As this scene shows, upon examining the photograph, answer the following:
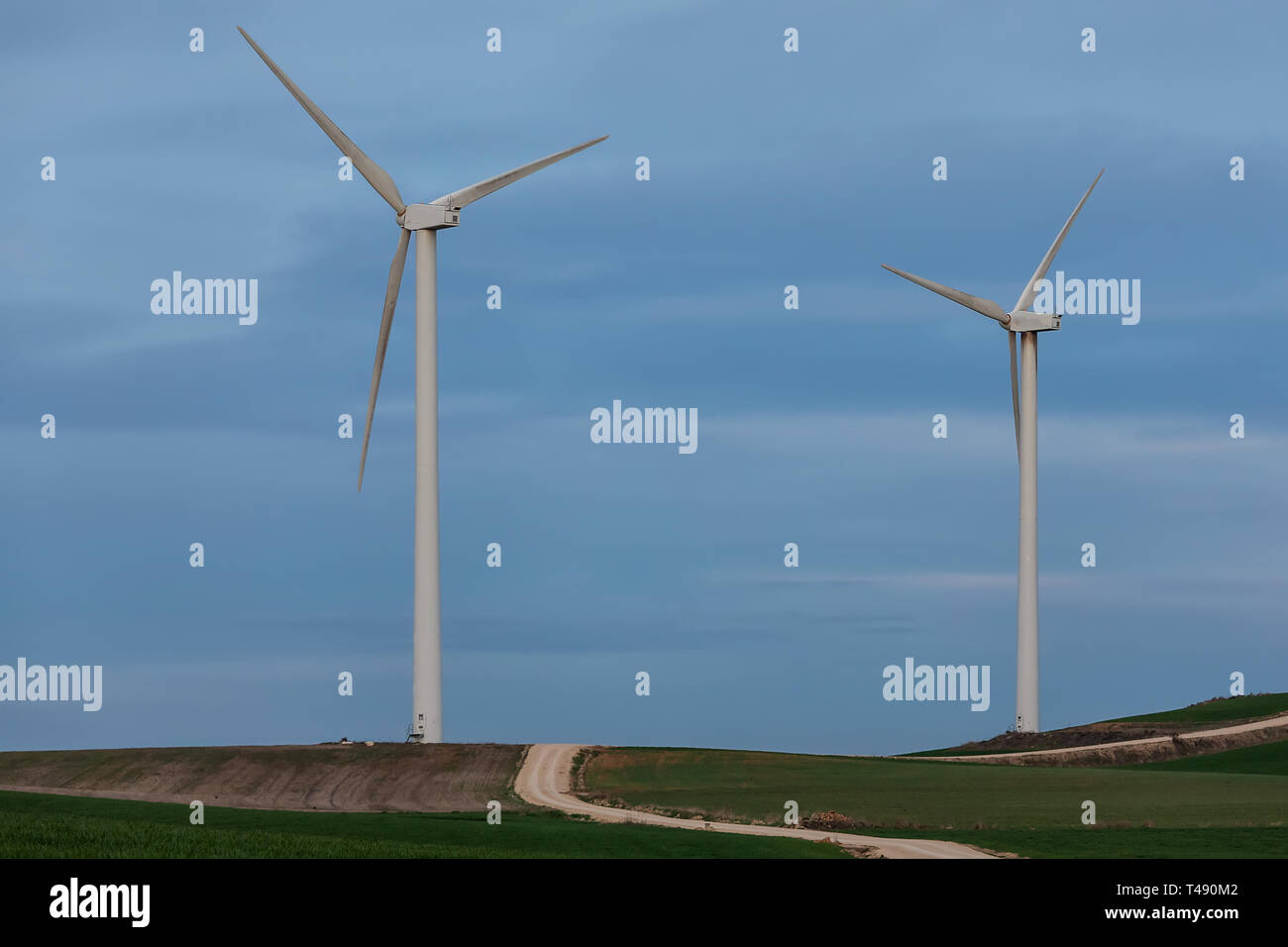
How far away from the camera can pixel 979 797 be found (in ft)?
185

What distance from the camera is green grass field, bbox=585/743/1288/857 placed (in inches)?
1732

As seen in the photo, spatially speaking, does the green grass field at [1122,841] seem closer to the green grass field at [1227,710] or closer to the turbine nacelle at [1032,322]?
the turbine nacelle at [1032,322]

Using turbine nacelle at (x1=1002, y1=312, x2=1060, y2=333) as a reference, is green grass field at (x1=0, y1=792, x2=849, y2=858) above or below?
below

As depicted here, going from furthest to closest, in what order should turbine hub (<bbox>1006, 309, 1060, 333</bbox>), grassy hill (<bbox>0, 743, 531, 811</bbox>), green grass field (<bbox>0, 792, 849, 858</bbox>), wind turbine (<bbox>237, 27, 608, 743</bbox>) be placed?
turbine hub (<bbox>1006, 309, 1060, 333</bbox>), wind turbine (<bbox>237, 27, 608, 743</bbox>), grassy hill (<bbox>0, 743, 531, 811</bbox>), green grass field (<bbox>0, 792, 849, 858</bbox>)

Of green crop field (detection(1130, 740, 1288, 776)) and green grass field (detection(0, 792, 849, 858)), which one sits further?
green crop field (detection(1130, 740, 1288, 776))

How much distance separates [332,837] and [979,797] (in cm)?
2687

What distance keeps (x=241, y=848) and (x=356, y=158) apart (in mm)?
42570

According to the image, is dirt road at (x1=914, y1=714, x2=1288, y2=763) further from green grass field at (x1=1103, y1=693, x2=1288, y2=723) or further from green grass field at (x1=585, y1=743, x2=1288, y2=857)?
green grass field at (x1=1103, y1=693, x2=1288, y2=723)

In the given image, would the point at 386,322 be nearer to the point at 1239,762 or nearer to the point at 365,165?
the point at 365,165

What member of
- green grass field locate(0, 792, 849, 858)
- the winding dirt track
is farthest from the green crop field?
green grass field locate(0, 792, 849, 858)

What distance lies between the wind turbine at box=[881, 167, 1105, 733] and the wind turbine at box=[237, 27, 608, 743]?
33454 millimetres
